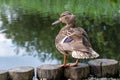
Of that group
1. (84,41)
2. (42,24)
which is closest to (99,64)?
(84,41)

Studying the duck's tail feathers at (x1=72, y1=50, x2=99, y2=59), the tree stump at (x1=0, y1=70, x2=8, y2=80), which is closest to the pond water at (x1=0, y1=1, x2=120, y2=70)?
the tree stump at (x1=0, y1=70, x2=8, y2=80)

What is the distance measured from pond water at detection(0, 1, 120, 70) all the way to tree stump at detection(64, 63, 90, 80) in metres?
1.34

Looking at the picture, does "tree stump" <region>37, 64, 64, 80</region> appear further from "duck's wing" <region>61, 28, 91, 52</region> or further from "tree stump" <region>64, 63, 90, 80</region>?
"duck's wing" <region>61, 28, 91, 52</region>

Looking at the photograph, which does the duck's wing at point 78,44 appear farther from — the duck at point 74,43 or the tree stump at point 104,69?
the tree stump at point 104,69

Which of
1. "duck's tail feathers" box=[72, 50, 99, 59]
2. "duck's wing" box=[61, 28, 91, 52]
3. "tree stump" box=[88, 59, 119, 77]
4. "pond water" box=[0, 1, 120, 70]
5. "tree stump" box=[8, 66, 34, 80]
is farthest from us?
"pond water" box=[0, 1, 120, 70]

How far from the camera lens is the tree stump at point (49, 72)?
409cm

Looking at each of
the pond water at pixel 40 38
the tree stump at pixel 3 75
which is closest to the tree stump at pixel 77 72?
the tree stump at pixel 3 75

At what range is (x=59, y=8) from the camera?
13844 millimetres

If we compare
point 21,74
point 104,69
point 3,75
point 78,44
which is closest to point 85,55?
point 78,44

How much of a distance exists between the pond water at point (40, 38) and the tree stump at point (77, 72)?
134 centimetres

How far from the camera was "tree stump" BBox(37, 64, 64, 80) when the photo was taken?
13.4 ft

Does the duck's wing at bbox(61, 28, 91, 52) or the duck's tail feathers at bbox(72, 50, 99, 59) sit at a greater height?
the duck's wing at bbox(61, 28, 91, 52)

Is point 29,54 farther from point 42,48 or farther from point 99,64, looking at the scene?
point 99,64

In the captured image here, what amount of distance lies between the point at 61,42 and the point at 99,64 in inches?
19.2
